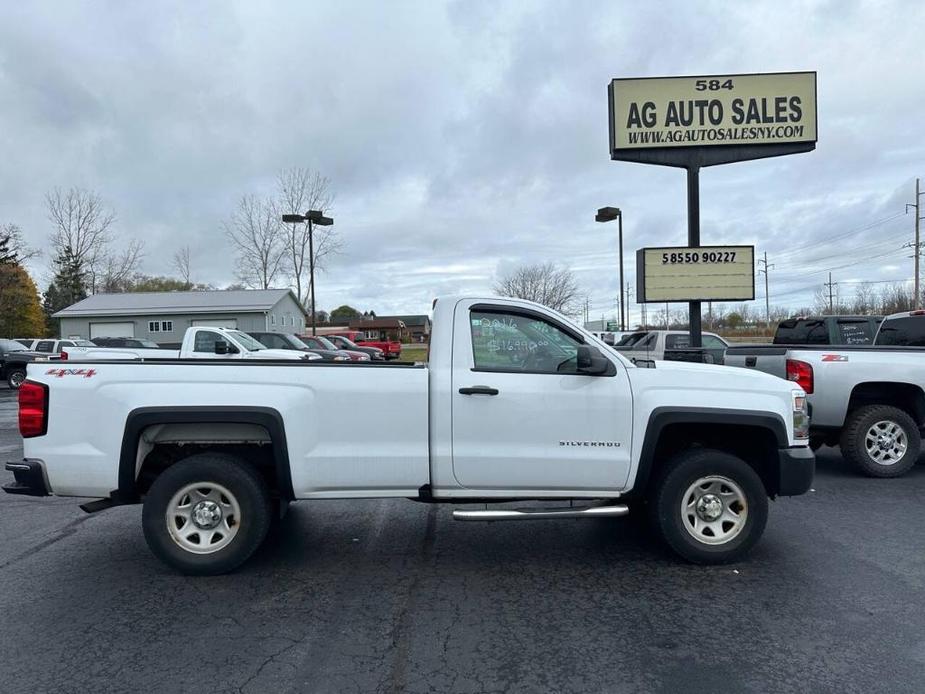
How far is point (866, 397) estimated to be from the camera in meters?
7.49

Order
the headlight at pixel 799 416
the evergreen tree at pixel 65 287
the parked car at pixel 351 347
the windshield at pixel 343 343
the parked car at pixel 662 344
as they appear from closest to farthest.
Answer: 1. the headlight at pixel 799 416
2. the parked car at pixel 662 344
3. the parked car at pixel 351 347
4. the windshield at pixel 343 343
5. the evergreen tree at pixel 65 287

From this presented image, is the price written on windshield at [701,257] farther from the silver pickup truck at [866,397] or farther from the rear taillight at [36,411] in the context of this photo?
the rear taillight at [36,411]

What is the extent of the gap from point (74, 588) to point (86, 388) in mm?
1341

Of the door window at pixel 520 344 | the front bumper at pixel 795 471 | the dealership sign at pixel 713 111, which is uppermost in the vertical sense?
the dealership sign at pixel 713 111

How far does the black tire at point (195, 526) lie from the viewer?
14.4ft

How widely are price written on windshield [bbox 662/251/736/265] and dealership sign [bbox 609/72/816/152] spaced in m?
1.97

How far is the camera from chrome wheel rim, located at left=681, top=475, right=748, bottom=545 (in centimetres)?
458

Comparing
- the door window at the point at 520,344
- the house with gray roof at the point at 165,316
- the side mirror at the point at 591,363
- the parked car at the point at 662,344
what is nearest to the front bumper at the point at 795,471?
the side mirror at the point at 591,363

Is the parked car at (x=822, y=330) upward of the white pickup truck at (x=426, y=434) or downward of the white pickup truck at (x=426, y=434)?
upward

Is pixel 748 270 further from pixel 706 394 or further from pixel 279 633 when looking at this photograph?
pixel 279 633

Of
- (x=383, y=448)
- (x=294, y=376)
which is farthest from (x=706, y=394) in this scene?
(x=294, y=376)

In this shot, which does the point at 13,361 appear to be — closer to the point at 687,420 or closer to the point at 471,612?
the point at 471,612

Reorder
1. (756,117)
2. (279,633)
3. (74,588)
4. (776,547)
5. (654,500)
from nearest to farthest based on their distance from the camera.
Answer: (279,633)
(74,588)
(654,500)
(776,547)
(756,117)

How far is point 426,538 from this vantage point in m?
5.34
